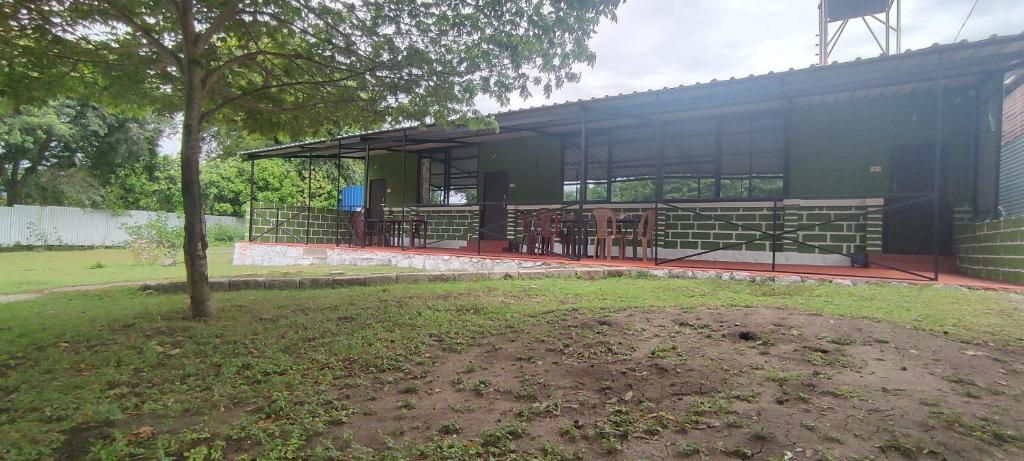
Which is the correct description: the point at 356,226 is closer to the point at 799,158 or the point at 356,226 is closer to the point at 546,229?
the point at 546,229

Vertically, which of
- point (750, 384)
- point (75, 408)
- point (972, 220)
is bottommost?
point (75, 408)

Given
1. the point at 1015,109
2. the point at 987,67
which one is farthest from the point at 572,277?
the point at 1015,109

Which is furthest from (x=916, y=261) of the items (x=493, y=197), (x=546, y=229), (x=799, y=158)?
(x=493, y=197)

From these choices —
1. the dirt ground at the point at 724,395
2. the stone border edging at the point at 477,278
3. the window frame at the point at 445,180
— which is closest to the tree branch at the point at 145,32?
the stone border edging at the point at 477,278

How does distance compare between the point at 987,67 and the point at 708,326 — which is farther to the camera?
the point at 987,67

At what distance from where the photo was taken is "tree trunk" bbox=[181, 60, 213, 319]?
436 centimetres

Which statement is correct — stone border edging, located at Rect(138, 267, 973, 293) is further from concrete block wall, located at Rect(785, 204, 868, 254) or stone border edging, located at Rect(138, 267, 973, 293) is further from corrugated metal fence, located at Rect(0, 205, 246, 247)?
corrugated metal fence, located at Rect(0, 205, 246, 247)

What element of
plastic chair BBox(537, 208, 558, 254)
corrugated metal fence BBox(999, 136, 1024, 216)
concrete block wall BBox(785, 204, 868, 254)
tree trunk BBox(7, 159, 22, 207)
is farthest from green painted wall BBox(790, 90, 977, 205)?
tree trunk BBox(7, 159, 22, 207)

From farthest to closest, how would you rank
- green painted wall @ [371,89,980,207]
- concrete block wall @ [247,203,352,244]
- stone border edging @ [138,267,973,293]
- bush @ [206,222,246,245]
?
bush @ [206,222,246,245]
concrete block wall @ [247,203,352,244]
green painted wall @ [371,89,980,207]
stone border edging @ [138,267,973,293]

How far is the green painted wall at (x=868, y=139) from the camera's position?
26.9 ft

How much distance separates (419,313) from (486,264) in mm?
4646

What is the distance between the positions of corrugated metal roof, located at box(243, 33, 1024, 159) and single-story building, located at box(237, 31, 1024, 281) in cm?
3

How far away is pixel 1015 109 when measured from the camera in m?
8.22

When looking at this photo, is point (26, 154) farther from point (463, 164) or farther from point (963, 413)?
point (963, 413)
